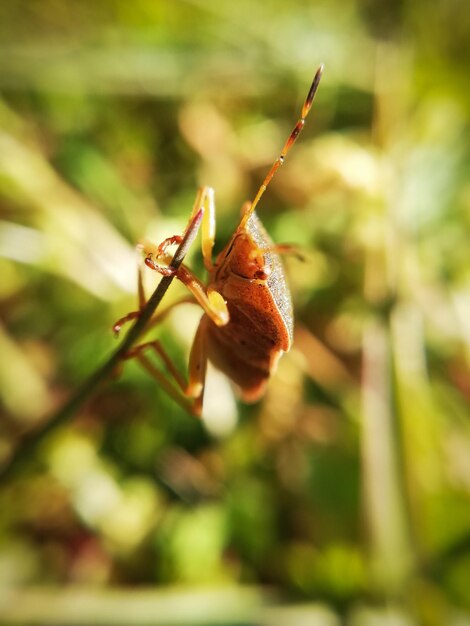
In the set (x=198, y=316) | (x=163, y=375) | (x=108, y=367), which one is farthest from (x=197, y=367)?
(x=198, y=316)

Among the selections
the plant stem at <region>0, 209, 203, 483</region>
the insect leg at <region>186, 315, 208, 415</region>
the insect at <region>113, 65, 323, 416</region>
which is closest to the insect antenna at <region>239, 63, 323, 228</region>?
the insect at <region>113, 65, 323, 416</region>

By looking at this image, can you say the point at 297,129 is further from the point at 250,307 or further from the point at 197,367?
the point at 197,367

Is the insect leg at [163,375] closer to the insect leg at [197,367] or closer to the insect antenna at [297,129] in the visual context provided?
the insect leg at [197,367]

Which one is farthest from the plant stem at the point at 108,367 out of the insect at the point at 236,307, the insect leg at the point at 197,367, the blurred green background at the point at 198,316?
the blurred green background at the point at 198,316

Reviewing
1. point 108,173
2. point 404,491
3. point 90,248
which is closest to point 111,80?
point 108,173

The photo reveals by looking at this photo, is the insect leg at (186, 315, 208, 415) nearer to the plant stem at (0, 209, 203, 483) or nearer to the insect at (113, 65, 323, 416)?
the insect at (113, 65, 323, 416)

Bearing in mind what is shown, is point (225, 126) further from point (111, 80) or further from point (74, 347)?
point (74, 347)

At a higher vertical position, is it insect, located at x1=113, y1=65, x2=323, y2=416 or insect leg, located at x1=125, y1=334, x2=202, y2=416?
insect, located at x1=113, y1=65, x2=323, y2=416
